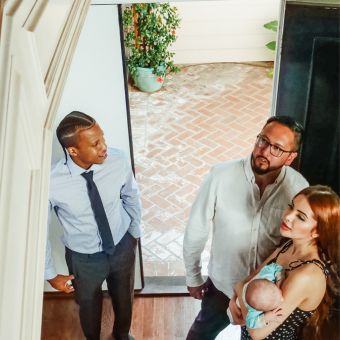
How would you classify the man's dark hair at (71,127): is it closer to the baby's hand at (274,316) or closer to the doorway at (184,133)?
the baby's hand at (274,316)

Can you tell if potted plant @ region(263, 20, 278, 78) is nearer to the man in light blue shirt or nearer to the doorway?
the doorway

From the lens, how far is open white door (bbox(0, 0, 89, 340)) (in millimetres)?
873

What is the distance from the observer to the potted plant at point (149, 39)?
541 cm

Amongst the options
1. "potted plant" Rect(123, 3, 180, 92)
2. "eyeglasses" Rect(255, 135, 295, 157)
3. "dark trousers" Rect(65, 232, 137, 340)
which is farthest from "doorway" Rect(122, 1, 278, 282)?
"eyeglasses" Rect(255, 135, 295, 157)

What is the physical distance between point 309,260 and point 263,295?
0.77 feet

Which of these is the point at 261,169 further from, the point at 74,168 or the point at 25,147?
the point at 25,147

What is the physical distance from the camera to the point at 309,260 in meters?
1.97

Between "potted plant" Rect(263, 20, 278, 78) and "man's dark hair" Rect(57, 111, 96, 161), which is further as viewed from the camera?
"potted plant" Rect(263, 20, 278, 78)

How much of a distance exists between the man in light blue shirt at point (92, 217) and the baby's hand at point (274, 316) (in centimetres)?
98


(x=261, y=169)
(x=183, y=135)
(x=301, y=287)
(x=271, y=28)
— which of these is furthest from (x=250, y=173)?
(x=271, y=28)

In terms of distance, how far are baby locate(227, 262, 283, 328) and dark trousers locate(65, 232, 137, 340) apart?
0.91 meters

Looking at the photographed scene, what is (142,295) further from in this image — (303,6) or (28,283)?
(28,283)

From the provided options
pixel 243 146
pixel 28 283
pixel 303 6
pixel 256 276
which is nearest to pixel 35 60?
pixel 28 283

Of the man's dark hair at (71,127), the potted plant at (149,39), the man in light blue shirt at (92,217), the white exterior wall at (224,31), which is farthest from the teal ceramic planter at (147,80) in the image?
the man's dark hair at (71,127)
